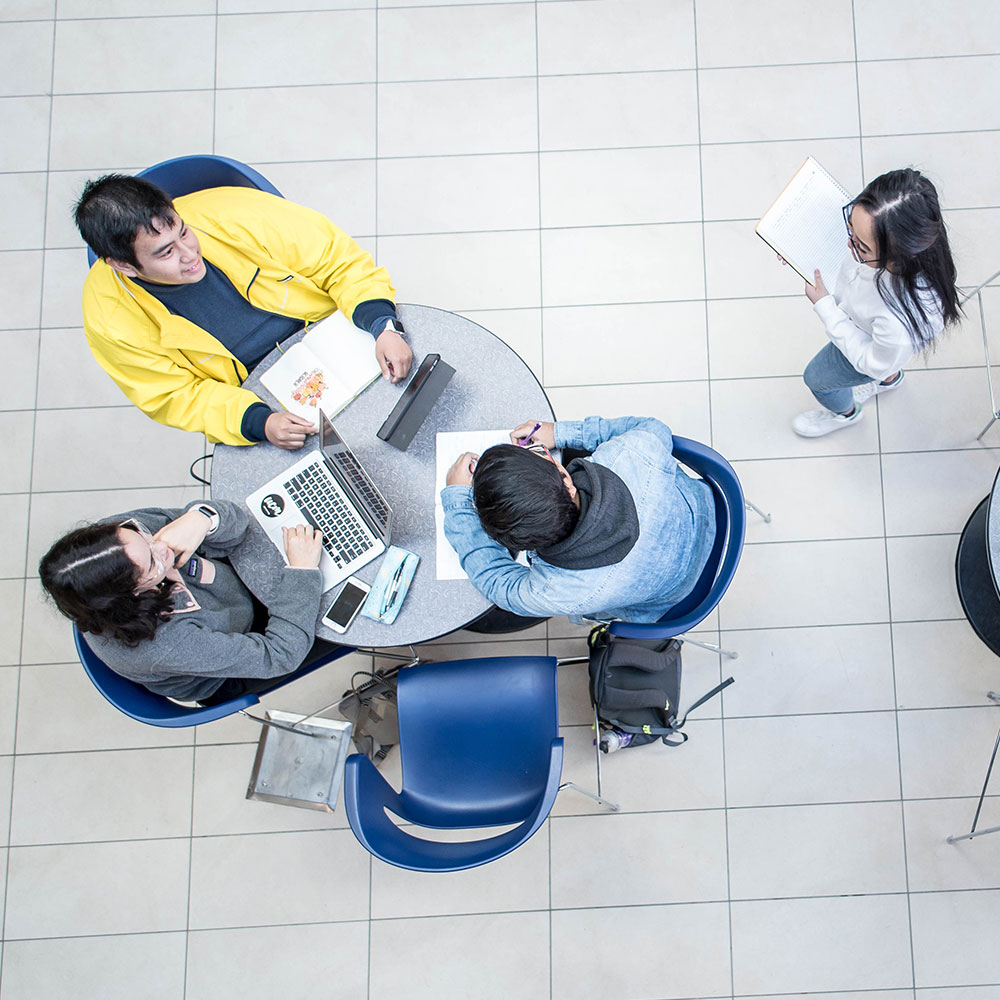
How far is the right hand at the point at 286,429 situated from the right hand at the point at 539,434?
1.74ft

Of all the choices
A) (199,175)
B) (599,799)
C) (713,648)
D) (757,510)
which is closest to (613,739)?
(599,799)

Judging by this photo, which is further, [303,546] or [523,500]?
[303,546]

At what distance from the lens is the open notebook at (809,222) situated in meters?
2.20

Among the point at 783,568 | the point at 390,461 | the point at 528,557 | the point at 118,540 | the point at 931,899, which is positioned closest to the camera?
the point at 118,540

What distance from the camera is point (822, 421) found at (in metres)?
2.73

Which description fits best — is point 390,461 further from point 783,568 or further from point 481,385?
point 783,568

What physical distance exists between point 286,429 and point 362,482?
25 cm

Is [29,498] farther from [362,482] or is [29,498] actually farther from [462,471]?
[462,471]

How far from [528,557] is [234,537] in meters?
0.73

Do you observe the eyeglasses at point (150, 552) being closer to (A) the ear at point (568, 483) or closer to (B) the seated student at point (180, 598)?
(B) the seated student at point (180, 598)

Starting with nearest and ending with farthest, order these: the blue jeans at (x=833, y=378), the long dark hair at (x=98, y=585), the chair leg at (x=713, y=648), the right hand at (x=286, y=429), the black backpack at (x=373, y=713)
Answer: the long dark hair at (x=98, y=585), the right hand at (x=286, y=429), the blue jeans at (x=833, y=378), the black backpack at (x=373, y=713), the chair leg at (x=713, y=648)

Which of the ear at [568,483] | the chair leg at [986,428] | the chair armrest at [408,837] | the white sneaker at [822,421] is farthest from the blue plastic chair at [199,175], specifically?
the chair leg at [986,428]

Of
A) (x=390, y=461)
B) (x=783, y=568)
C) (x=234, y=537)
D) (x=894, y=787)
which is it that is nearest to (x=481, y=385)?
(x=390, y=461)

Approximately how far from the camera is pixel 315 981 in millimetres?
2578
